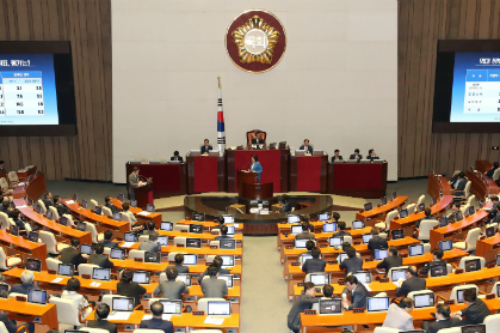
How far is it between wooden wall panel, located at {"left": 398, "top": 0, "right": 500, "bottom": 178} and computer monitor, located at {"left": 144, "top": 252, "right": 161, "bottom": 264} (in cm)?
1281

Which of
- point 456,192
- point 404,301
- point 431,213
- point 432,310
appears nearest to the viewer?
point 404,301

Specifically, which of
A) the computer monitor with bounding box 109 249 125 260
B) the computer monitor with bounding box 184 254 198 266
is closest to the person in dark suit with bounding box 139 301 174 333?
the computer monitor with bounding box 184 254 198 266

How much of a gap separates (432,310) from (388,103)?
12.4 metres

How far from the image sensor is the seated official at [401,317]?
6.79 m

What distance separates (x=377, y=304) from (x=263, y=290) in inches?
128

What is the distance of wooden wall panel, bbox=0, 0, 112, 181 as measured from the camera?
18.9 metres

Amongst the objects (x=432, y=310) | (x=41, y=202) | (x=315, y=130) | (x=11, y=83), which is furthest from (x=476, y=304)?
(x=11, y=83)

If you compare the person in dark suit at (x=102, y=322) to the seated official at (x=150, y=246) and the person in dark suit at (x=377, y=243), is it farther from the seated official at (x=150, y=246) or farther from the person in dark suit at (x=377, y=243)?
the person in dark suit at (x=377, y=243)

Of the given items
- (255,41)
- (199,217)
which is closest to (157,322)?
(199,217)

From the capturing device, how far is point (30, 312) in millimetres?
7328

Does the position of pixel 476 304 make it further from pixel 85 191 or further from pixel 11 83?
pixel 11 83

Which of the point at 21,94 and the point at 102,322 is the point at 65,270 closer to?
the point at 102,322

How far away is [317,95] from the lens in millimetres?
18844

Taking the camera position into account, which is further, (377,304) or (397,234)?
(397,234)
